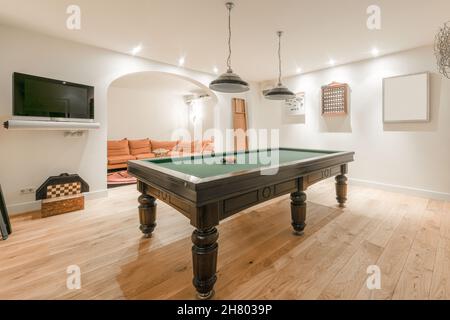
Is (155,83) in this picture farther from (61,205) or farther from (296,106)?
(61,205)

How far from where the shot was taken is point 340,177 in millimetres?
3182

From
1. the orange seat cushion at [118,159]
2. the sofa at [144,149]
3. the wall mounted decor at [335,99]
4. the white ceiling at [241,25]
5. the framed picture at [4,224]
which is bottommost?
the framed picture at [4,224]

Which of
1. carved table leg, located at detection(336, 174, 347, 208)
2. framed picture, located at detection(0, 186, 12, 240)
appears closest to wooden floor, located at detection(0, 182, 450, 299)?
framed picture, located at detection(0, 186, 12, 240)

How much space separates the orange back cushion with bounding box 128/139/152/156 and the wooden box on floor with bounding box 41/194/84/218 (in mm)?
3439

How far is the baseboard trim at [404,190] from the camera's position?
3.57 m

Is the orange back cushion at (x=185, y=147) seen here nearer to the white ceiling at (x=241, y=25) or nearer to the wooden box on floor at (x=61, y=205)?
the white ceiling at (x=241, y=25)

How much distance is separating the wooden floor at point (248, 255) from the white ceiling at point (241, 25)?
2529 millimetres

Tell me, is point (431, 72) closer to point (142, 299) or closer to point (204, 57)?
point (204, 57)

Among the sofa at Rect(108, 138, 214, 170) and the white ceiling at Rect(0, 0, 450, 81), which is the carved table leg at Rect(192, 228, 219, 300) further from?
the sofa at Rect(108, 138, 214, 170)

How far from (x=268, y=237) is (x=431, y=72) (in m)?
3.84

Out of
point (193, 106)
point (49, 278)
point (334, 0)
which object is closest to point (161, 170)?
point (49, 278)

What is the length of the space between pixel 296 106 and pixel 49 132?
4973 mm

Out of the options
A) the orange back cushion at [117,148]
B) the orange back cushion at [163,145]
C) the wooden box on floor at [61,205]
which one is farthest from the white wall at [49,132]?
the orange back cushion at [163,145]
